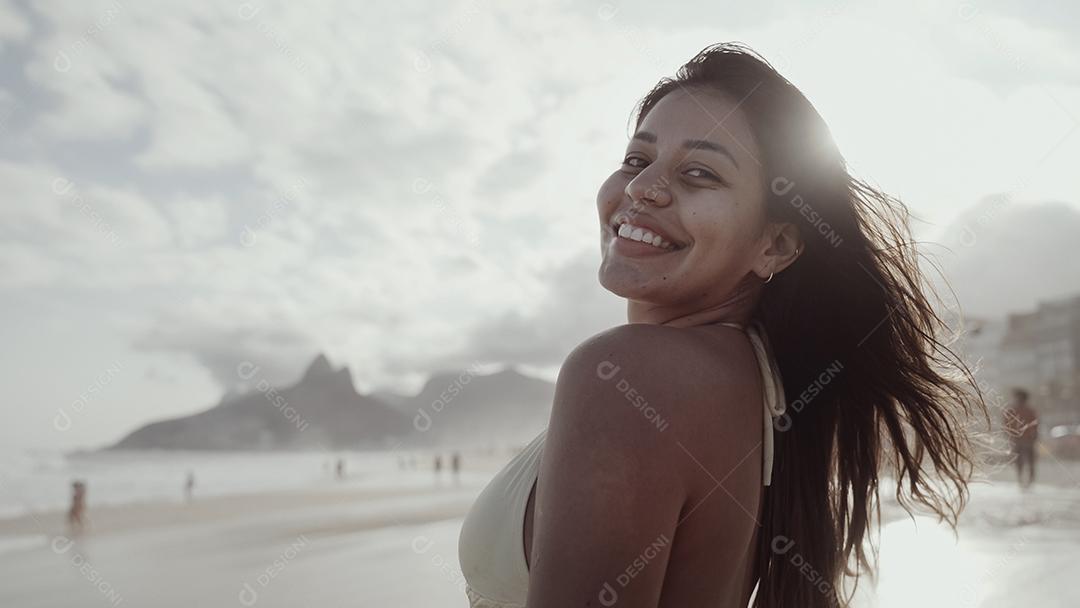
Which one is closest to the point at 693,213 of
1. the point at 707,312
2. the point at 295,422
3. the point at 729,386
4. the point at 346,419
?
the point at 707,312

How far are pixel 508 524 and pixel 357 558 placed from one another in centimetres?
916

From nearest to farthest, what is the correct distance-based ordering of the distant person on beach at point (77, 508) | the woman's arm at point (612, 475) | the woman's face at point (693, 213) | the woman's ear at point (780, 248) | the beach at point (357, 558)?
the woman's arm at point (612, 475)
the woman's face at point (693, 213)
the woman's ear at point (780, 248)
the beach at point (357, 558)
the distant person on beach at point (77, 508)

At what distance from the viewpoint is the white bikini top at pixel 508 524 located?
144 centimetres

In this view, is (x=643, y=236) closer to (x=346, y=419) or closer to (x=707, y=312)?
(x=707, y=312)

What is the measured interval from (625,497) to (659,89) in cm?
125

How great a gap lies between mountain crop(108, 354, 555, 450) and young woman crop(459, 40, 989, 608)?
373 ft

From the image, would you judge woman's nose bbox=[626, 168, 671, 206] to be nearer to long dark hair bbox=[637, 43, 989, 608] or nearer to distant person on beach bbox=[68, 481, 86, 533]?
long dark hair bbox=[637, 43, 989, 608]

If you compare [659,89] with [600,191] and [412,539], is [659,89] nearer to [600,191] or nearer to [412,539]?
[600,191]

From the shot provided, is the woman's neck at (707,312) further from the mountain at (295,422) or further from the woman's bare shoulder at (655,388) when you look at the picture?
the mountain at (295,422)

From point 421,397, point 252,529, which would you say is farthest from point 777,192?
point 421,397

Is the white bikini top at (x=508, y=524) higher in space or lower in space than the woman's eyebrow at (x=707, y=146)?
lower

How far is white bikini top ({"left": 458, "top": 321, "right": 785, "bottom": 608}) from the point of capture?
1.44 m

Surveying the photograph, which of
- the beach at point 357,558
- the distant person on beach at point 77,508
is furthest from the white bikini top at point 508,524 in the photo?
the distant person on beach at point 77,508

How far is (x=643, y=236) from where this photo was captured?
1608mm
